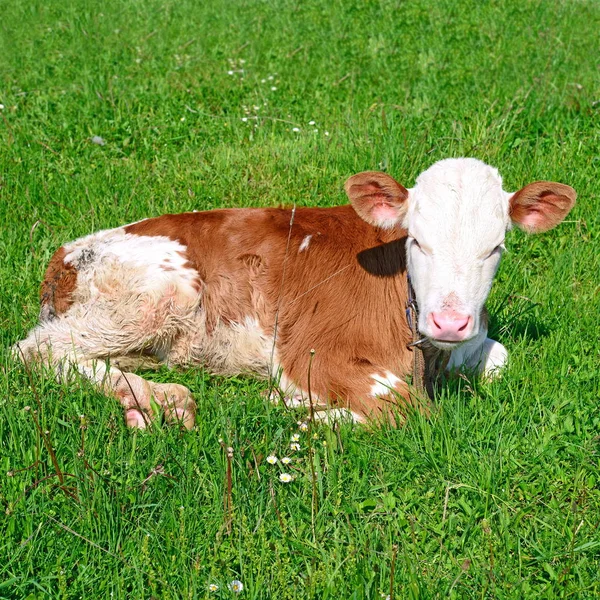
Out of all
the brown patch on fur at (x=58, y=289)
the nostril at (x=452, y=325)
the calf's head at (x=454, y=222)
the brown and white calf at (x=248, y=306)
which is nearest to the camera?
the nostril at (x=452, y=325)

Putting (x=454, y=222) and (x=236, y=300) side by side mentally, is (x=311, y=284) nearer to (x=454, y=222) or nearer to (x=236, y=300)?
(x=236, y=300)

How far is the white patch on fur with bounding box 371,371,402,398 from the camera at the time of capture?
15.6ft

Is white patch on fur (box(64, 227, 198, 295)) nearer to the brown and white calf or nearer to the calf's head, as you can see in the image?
the brown and white calf

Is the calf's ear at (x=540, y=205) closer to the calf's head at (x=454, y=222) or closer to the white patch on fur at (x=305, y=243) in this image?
the calf's head at (x=454, y=222)

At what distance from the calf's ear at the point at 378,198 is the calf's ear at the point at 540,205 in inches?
23.9

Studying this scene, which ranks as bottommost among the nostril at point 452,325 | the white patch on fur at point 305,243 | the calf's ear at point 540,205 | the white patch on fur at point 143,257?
the white patch on fur at point 143,257

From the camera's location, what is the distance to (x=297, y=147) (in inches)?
283

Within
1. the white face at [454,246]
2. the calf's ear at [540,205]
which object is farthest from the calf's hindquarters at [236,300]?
the calf's ear at [540,205]

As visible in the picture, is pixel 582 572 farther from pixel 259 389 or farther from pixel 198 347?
pixel 198 347

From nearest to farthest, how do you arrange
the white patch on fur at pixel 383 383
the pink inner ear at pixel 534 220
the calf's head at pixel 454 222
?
1. the calf's head at pixel 454 222
2. the pink inner ear at pixel 534 220
3. the white patch on fur at pixel 383 383

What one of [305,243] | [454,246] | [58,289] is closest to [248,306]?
[305,243]

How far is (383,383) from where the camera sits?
4.78m

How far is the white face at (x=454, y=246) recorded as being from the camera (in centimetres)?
398

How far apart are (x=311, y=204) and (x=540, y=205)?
2510mm
